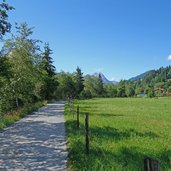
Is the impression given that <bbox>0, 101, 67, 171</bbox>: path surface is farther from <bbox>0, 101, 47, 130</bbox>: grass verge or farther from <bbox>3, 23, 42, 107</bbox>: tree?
<bbox>3, 23, 42, 107</bbox>: tree

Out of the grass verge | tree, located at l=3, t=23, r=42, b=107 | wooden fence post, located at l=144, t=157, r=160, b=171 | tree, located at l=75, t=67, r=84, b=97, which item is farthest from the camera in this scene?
tree, located at l=75, t=67, r=84, b=97

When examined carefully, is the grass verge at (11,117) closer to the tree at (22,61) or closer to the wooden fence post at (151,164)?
the tree at (22,61)

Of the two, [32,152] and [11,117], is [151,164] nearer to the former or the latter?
[32,152]

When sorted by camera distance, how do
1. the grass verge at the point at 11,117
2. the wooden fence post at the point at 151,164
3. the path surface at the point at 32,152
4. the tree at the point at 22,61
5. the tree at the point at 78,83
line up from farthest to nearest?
the tree at the point at 78,83, the tree at the point at 22,61, the grass verge at the point at 11,117, the path surface at the point at 32,152, the wooden fence post at the point at 151,164

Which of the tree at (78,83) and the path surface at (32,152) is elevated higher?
the tree at (78,83)

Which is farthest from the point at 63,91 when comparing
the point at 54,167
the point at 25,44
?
the point at 54,167

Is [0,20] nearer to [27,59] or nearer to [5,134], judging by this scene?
[5,134]

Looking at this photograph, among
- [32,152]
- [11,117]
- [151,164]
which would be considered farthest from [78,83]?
[151,164]

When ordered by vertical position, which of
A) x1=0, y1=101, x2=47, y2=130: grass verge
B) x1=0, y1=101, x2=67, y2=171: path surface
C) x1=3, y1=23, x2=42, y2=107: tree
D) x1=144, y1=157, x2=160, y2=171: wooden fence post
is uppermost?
x1=3, y1=23, x2=42, y2=107: tree

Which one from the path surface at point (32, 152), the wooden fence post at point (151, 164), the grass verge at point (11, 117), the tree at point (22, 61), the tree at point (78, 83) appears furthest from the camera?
the tree at point (78, 83)

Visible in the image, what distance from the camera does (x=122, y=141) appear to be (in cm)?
1268

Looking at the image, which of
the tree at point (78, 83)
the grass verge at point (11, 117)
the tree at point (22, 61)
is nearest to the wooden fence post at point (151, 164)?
the grass verge at point (11, 117)

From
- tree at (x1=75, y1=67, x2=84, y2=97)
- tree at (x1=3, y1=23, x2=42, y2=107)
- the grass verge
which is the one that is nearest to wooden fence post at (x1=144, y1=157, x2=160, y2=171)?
the grass verge

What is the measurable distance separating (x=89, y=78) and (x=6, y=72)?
129 m
